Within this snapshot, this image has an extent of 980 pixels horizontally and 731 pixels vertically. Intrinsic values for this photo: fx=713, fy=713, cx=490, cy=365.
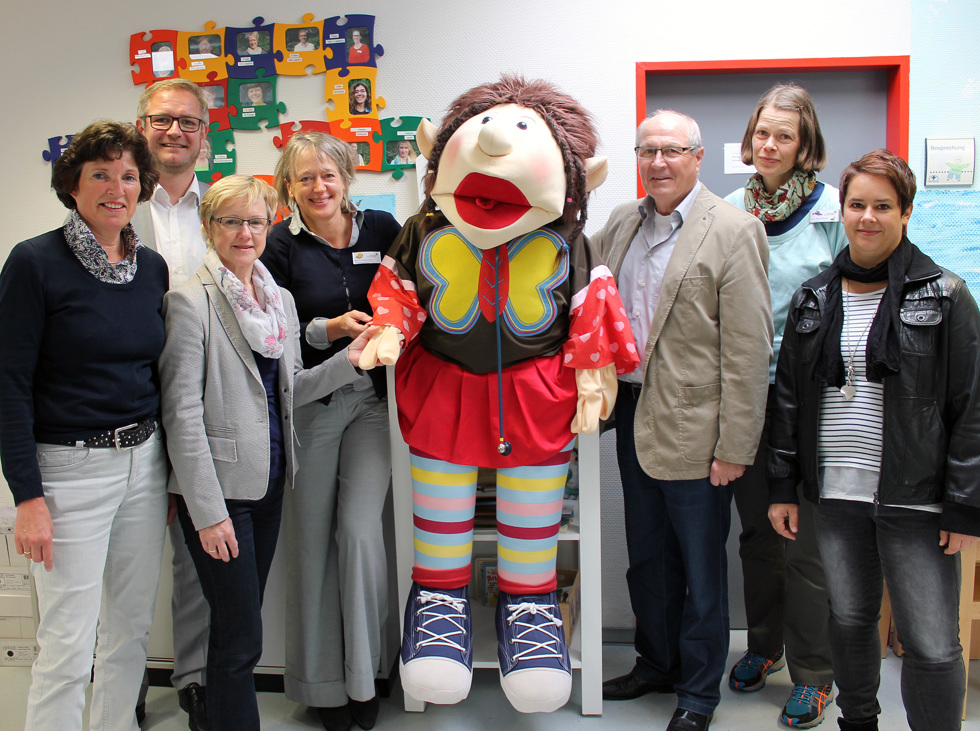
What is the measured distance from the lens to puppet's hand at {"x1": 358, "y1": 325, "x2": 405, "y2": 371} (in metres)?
1.89

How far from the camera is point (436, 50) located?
8.95 ft

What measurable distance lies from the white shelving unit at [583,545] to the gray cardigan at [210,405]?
1.56ft

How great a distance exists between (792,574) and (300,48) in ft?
8.51

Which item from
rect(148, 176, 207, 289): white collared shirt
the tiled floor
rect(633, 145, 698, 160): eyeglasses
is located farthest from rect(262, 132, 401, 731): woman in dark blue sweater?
rect(633, 145, 698, 160): eyeglasses

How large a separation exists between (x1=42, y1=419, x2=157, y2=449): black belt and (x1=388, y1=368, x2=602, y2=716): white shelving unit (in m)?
0.69

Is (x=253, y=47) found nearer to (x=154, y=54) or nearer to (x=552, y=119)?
(x=154, y=54)

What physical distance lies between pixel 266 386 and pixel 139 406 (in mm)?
305

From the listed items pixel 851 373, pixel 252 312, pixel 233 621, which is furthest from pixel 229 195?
pixel 851 373

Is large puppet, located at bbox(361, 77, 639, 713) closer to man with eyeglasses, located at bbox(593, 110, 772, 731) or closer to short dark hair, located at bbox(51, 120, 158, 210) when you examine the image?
man with eyeglasses, located at bbox(593, 110, 772, 731)

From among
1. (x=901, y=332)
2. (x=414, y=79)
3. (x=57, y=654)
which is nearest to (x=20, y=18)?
(x=414, y=79)

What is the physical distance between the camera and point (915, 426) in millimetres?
1676

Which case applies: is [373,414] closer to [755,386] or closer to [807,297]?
[755,386]

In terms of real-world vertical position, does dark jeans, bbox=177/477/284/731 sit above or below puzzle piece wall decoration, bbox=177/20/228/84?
below

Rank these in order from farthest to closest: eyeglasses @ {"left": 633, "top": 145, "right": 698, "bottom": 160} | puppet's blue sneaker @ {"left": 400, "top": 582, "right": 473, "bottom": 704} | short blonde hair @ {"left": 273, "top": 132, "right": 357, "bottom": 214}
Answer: short blonde hair @ {"left": 273, "top": 132, "right": 357, "bottom": 214}, eyeglasses @ {"left": 633, "top": 145, "right": 698, "bottom": 160}, puppet's blue sneaker @ {"left": 400, "top": 582, "right": 473, "bottom": 704}
